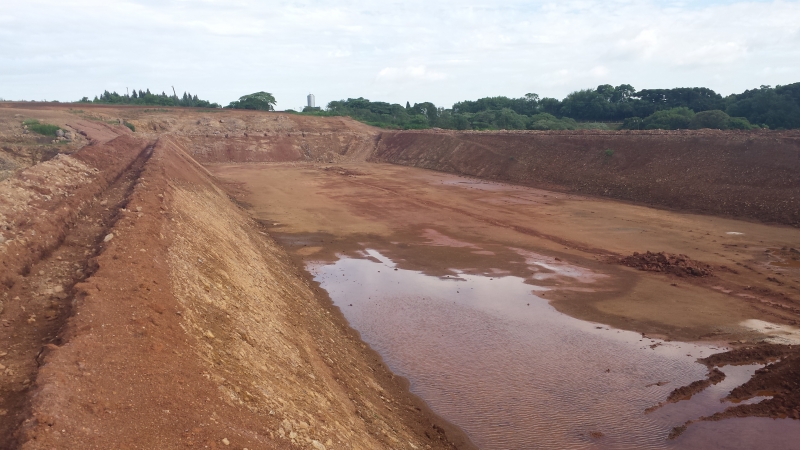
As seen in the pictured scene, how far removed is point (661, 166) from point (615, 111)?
43.8m

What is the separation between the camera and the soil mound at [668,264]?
1694 cm

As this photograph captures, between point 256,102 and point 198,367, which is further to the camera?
point 256,102

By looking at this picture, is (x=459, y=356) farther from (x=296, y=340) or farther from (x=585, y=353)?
(x=296, y=340)

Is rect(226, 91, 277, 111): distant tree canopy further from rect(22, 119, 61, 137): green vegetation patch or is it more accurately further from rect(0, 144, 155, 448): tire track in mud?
rect(0, 144, 155, 448): tire track in mud

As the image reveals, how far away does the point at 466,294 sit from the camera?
1545 cm

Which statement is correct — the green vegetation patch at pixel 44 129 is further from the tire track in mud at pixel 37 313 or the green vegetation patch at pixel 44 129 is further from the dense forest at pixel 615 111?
the dense forest at pixel 615 111

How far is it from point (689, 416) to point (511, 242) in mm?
12512

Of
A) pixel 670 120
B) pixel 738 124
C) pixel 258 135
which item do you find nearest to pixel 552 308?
pixel 738 124

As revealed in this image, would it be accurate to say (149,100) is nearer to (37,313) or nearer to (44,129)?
(44,129)

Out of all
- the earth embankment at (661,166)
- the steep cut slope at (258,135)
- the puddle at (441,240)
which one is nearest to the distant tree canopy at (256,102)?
the steep cut slope at (258,135)

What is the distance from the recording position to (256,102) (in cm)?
7631

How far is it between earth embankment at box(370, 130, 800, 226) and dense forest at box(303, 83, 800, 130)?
1625 cm

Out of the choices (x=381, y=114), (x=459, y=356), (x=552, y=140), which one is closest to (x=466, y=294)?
(x=459, y=356)

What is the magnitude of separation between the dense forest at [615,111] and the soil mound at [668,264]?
111ft
